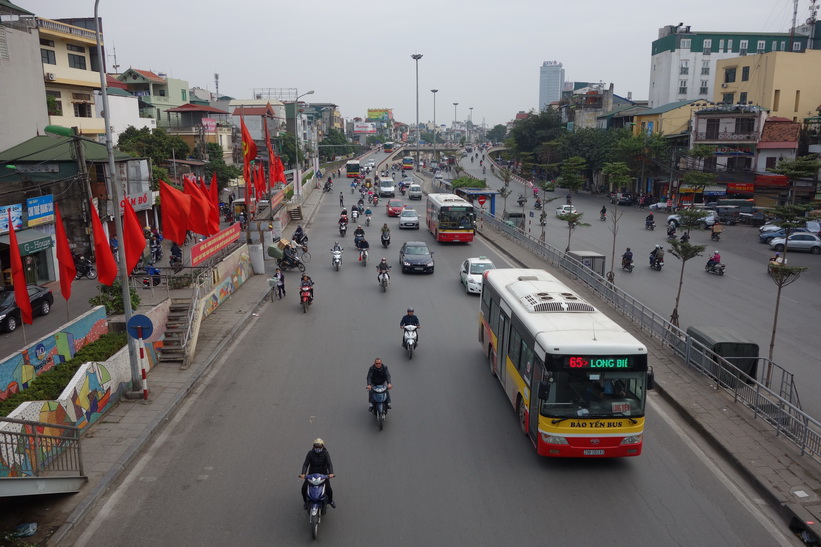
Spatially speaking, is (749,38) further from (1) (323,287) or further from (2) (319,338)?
(2) (319,338)

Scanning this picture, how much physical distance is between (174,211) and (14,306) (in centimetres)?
610

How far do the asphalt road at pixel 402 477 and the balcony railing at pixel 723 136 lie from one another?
49016mm

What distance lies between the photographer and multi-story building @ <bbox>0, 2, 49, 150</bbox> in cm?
2583

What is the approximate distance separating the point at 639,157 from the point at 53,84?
2004 inches

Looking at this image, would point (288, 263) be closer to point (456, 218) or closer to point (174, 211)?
point (174, 211)

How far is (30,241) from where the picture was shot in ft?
74.6

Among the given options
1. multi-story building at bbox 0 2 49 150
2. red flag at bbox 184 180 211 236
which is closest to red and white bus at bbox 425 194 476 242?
red flag at bbox 184 180 211 236

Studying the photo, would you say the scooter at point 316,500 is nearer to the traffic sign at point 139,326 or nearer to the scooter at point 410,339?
the traffic sign at point 139,326

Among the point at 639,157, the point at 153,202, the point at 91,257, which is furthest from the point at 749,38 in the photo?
the point at 91,257

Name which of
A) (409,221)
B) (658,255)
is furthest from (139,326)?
(409,221)

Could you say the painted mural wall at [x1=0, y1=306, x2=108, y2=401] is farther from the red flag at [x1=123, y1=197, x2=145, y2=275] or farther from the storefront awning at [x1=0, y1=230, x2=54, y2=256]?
the storefront awning at [x1=0, y1=230, x2=54, y2=256]

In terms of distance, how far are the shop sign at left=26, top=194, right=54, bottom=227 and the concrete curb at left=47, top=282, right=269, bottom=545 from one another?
12.3 m

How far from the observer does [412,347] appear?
16016mm

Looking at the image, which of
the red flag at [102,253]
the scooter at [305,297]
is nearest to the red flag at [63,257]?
the red flag at [102,253]
